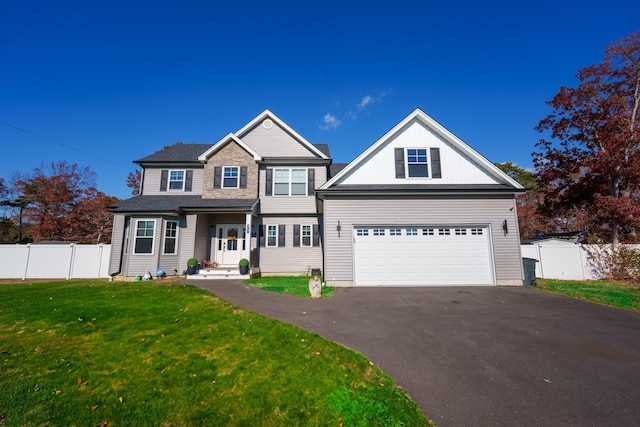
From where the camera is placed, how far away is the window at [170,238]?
13.8m

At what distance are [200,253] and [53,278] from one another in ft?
27.4

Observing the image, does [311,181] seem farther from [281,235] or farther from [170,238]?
[170,238]

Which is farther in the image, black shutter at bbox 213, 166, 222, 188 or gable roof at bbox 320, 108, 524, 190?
black shutter at bbox 213, 166, 222, 188

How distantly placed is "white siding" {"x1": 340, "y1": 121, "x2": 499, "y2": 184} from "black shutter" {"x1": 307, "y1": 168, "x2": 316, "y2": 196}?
3.45 metres

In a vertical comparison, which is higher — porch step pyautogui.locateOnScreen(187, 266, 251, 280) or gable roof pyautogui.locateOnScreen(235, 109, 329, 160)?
gable roof pyautogui.locateOnScreen(235, 109, 329, 160)

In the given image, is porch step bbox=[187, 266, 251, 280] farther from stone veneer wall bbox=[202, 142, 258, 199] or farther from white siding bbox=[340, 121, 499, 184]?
white siding bbox=[340, 121, 499, 184]

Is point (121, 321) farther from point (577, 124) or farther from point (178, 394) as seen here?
point (577, 124)

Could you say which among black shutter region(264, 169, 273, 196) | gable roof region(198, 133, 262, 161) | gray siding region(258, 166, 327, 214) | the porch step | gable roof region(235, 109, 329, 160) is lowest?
the porch step

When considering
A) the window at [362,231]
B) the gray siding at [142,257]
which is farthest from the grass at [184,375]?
the gray siding at [142,257]

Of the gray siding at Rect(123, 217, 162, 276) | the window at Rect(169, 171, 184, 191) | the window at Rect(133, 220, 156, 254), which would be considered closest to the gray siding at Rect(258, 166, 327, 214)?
the window at Rect(169, 171, 184, 191)

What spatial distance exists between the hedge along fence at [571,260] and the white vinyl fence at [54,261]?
2370 cm

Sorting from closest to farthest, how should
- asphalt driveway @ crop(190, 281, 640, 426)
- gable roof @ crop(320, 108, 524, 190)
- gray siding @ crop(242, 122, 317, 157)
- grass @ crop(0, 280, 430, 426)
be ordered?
grass @ crop(0, 280, 430, 426) → asphalt driveway @ crop(190, 281, 640, 426) → gable roof @ crop(320, 108, 524, 190) → gray siding @ crop(242, 122, 317, 157)

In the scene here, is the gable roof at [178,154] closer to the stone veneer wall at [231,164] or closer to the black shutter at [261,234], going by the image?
the stone veneer wall at [231,164]

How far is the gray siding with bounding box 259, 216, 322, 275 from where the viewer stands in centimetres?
1452
